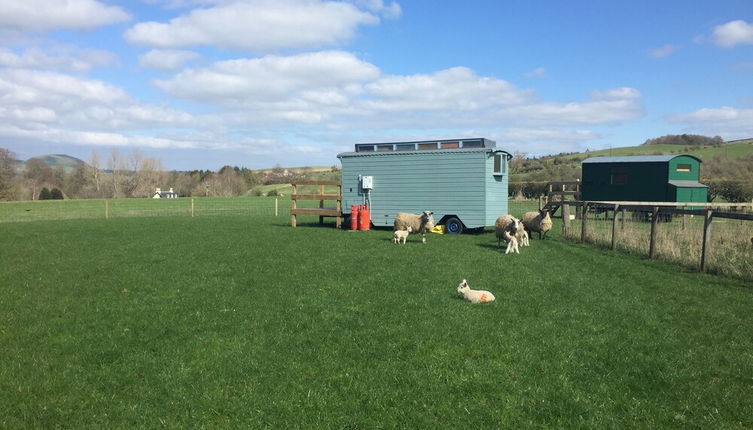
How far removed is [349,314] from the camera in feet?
27.1

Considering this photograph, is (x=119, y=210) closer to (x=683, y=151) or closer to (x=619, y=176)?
(x=619, y=176)

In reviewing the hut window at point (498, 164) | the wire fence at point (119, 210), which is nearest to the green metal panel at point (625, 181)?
the hut window at point (498, 164)

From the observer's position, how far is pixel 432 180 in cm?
2195

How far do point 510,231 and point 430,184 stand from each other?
6613mm

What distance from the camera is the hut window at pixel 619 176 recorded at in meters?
31.2

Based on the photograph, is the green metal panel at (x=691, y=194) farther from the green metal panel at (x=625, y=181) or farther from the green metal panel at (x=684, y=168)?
the green metal panel at (x=684, y=168)

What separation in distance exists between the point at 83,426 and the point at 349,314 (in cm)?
424

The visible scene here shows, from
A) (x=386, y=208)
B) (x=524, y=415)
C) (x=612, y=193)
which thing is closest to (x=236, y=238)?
(x=386, y=208)

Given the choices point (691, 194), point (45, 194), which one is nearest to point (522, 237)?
point (691, 194)

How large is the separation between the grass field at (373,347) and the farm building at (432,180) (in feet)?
29.6

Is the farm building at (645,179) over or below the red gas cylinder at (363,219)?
over

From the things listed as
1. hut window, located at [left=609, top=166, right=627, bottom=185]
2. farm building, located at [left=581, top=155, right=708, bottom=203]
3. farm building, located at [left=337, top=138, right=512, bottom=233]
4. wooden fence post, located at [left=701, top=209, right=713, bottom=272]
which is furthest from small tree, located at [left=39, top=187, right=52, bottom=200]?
wooden fence post, located at [left=701, top=209, right=713, bottom=272]

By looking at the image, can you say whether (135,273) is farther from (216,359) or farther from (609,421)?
(609,421)

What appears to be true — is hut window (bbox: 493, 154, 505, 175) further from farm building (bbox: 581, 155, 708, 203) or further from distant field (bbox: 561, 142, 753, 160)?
distant field (bbox: 561, 142, 753, 160)
